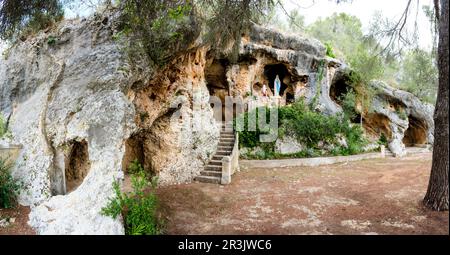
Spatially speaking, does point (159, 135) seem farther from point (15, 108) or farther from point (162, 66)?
point (15, 108)

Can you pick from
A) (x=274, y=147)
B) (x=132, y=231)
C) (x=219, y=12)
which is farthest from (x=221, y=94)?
(x=132, y=231)

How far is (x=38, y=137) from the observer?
7.03 m

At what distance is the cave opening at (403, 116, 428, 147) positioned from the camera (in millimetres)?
23803

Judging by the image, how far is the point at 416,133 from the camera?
2534 cm

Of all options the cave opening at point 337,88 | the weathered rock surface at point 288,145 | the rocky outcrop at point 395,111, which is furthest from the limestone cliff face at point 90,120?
the rocky outcrop at point 395,111

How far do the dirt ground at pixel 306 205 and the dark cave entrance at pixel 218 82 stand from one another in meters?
9.68

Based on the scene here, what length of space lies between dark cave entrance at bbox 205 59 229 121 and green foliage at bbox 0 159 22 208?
1423 cm

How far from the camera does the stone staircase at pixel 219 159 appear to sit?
436 inches

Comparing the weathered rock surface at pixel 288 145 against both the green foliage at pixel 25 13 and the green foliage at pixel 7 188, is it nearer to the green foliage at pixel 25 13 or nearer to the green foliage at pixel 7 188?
the green foliage at pixel 25 13

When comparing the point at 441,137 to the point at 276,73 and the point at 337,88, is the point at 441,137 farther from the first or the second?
the point at 337,88

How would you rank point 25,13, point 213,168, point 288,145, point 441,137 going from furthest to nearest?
point 288,145, point 213,168, point 25,13, point 441,137

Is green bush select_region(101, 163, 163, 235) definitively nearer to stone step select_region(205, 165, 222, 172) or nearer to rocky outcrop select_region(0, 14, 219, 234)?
rocky outcrop select_region(0, 14, 219, 234)

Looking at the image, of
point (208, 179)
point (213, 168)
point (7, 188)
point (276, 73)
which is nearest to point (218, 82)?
point (276, 73)

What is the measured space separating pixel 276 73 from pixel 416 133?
13775 millimetres
